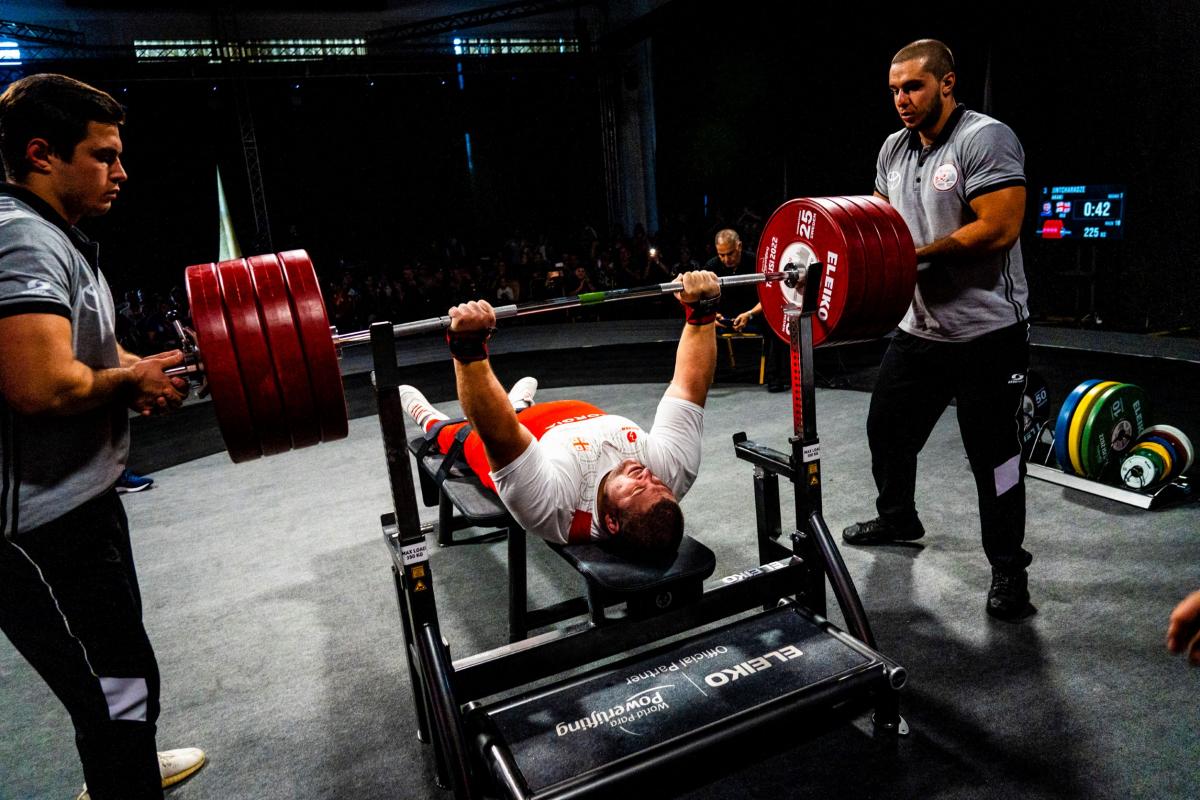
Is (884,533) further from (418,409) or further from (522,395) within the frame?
(418,409)

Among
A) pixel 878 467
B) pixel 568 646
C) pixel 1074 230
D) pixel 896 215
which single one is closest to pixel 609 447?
pixel 568 646

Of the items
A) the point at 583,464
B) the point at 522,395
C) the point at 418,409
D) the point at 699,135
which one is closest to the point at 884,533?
the point at 583,464

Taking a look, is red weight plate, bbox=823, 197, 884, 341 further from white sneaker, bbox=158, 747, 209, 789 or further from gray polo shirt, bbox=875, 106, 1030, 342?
white sneaker, bbox=158, 747, 209, 789

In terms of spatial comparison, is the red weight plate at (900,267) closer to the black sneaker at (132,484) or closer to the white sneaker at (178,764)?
the white sneaker at (178,764)

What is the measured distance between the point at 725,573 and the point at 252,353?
1.80 metres

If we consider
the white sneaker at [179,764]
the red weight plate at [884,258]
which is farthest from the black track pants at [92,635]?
the red weight plate at [884,258]

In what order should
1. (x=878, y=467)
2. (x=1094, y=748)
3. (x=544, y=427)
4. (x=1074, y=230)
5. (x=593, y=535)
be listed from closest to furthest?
(x=1094, y=748), (x=593, y=535), (x=544, y=427), (x=878, y=467), (x=1074, y=230)

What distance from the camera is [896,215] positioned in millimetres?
2061

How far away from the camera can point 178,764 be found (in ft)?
6.07

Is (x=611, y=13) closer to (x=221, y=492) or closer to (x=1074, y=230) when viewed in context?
(x=1074, y=230)

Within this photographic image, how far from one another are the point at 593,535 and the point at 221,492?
2.82 meters

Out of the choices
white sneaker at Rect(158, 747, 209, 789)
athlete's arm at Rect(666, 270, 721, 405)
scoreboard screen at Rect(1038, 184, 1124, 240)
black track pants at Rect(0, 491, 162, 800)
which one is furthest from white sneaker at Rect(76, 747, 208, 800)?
scoreboard screen at Rect(1038, 184, 1124, 240)

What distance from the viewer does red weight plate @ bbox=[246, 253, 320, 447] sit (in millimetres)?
1433

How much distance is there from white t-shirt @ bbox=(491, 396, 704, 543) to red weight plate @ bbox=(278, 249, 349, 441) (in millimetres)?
433
